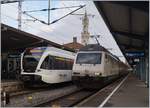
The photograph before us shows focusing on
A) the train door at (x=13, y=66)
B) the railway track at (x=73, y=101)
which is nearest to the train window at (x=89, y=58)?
the railway track at (x=73, y=101)

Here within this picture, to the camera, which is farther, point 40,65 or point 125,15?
point 40,65

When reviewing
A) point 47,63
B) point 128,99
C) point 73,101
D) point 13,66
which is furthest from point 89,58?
point 13,66

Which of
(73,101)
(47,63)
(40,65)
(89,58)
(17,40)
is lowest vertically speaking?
(73,101)

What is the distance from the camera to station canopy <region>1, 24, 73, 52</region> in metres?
21.8

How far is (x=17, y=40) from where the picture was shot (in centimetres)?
2684

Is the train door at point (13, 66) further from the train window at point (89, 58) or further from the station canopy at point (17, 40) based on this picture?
the train window at point (89, 58)

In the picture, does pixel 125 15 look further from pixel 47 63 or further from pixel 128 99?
pixel 128 99

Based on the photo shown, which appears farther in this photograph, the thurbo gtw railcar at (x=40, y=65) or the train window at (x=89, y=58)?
the train window at (x=89, y=58)

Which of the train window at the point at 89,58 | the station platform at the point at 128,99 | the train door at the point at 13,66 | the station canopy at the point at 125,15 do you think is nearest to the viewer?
the station platform at the point at 128,99

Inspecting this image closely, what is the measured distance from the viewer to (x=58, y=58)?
23.2m

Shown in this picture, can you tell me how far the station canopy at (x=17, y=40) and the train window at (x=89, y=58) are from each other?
408cm

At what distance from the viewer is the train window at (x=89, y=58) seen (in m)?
21.4

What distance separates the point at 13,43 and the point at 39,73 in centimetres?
856

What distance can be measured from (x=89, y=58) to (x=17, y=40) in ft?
24.8
